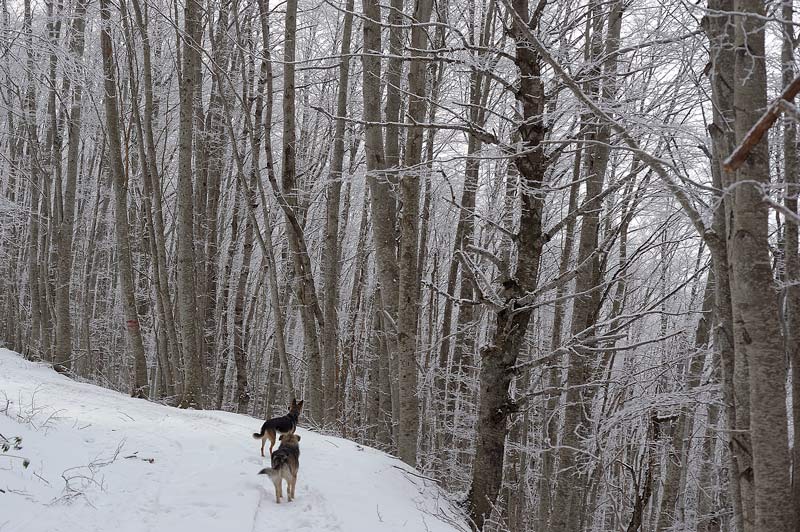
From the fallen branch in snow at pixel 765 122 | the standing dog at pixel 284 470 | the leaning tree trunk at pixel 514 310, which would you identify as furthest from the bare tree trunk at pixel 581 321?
the fallen branch in snow at pixel 765 122

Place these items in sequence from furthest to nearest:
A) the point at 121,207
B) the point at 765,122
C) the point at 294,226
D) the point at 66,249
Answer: the point at 66,249, the point at 121,207, the point at 294,226, the point at 765,122

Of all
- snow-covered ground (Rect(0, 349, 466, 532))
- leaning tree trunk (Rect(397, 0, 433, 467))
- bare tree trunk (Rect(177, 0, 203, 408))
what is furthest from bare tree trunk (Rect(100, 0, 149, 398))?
leaning tree trunk (Rect(397, 0, 433, 467))

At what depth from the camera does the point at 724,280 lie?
379 centimetres

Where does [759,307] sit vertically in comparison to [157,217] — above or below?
below

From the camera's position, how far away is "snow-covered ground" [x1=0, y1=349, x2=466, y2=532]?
4.78 meters

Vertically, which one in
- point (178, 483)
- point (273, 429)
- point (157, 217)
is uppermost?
point (157, 217)

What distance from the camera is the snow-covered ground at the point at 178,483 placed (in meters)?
4.78

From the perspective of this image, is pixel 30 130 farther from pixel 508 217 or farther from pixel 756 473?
pixel 756 473

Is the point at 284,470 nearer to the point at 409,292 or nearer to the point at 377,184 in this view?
the point at 409,292

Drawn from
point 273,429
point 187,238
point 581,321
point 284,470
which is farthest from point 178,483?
point 187,238

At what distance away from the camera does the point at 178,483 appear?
5.60 meters

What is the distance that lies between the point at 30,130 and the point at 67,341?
21.1 feet

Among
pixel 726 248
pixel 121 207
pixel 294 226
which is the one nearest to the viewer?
pixel 726 248

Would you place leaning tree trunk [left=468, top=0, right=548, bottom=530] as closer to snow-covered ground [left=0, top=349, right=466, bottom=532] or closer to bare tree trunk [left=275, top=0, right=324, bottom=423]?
snow-covered ground [left=0, top=349, right=466, bottom=532]
